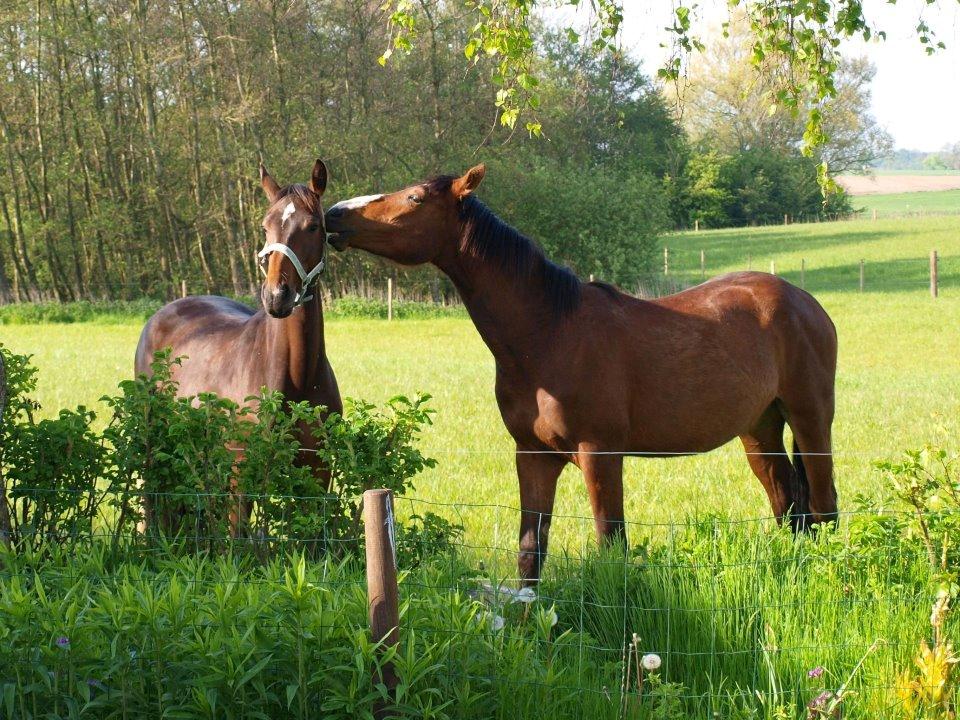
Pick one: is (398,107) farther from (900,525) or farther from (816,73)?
(900,525)

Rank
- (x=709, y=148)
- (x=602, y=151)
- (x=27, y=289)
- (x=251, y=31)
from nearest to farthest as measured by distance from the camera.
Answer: (x=251, y=31), (x=27, y=289), (x=602, y=151), (x=709, y=148)

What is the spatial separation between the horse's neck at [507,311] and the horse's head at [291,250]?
68 cm

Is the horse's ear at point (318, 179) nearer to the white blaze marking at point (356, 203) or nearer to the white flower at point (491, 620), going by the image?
the white blaze marking at point (356, 203)

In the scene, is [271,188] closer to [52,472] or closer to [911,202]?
[52,472]

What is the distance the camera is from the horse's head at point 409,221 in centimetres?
483

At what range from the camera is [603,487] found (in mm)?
4848

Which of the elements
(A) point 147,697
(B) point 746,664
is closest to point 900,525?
(B) point 746,664

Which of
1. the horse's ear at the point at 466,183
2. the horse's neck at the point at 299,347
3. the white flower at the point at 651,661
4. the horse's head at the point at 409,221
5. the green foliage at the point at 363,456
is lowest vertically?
the white flower at the point at 651,661

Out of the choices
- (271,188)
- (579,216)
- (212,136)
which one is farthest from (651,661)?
(579,216)

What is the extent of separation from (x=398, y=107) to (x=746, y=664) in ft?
96.1

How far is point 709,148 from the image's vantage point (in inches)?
2608

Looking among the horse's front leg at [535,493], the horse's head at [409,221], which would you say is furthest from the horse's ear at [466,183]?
the horse's front leg at [535,493]

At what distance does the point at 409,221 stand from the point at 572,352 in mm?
1041

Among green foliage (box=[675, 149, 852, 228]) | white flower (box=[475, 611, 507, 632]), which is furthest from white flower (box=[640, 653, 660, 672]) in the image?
green foliage (box=[675, 149, 852, 228])
